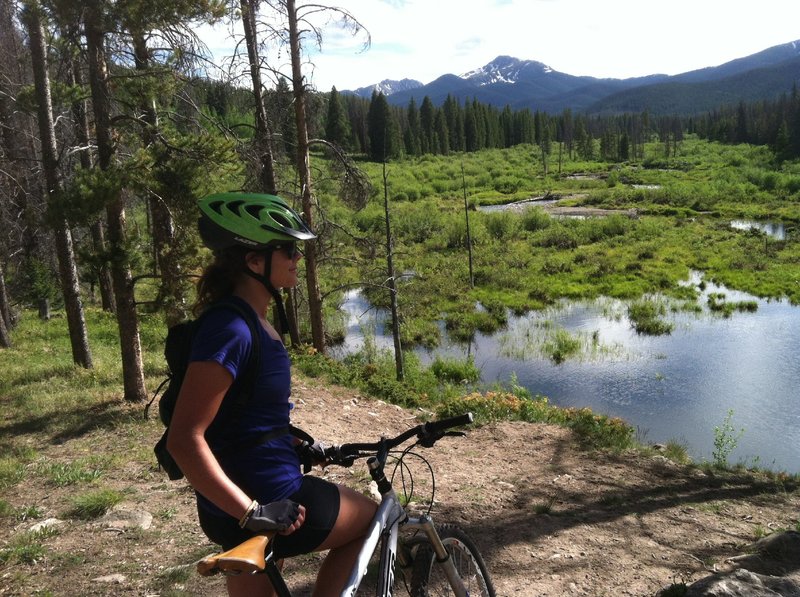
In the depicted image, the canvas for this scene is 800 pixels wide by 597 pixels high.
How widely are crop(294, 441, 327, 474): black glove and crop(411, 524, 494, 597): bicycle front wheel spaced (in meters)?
0.70

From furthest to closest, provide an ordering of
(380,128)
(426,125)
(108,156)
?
(426,125), (380,128), (108,156)

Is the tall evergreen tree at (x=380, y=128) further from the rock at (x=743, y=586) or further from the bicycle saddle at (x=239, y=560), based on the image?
the bicycle saddle at (x=239, y=560)

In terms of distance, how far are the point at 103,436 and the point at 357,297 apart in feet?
83.6

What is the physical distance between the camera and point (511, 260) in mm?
38125

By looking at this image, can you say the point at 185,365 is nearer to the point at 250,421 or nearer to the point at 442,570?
the point at 250,421

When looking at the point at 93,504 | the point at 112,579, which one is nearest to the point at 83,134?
the point at 93,504

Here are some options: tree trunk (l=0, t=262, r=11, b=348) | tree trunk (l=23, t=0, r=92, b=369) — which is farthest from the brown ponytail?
tree trunk (l=0, t=262, r=11, b=348)

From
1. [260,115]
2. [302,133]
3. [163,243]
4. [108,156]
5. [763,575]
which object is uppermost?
[260,115]

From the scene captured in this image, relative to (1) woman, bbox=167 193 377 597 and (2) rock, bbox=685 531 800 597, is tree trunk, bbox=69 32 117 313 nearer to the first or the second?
(1) woman, bbox=167 193 377 597

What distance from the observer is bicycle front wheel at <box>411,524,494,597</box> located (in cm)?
276

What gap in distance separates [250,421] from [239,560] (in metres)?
0.46

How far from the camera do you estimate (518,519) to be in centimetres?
608

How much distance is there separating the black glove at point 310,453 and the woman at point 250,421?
0.28m

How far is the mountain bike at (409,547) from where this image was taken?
7.33 ft
